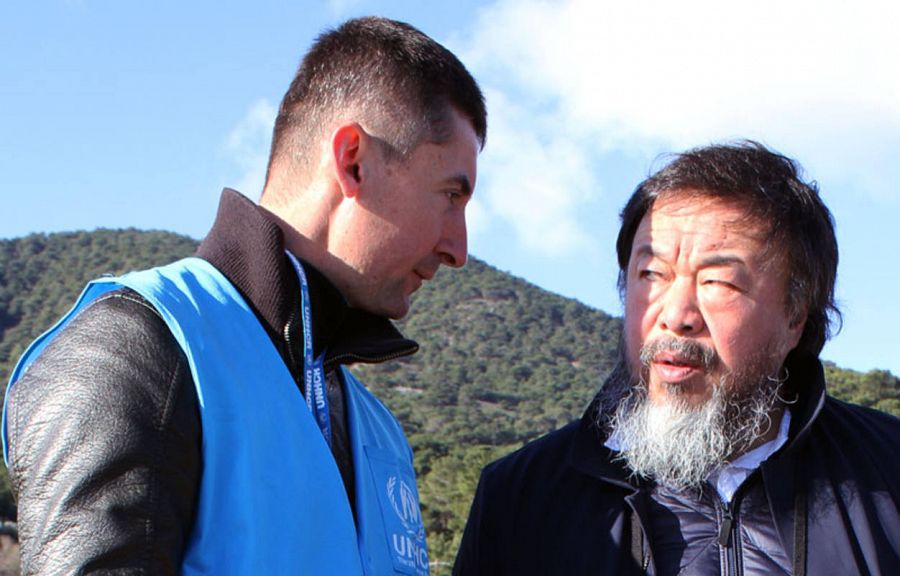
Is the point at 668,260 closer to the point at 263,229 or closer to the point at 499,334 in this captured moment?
the point at 263,229

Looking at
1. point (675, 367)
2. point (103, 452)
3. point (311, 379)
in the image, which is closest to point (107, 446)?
point (103, 452)

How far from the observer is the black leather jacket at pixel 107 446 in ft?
5.46

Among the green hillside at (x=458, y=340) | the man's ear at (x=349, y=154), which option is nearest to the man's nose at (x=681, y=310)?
the man's ear at (x=349, y=154)

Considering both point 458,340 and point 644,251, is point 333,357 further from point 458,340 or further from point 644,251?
point 458,340

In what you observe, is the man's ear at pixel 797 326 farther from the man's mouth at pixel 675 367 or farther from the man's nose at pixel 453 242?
the man's nose at pixel 453 242

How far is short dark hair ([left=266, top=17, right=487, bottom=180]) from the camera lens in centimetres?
245

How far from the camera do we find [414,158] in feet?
8.10

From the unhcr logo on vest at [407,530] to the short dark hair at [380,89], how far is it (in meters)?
0.71

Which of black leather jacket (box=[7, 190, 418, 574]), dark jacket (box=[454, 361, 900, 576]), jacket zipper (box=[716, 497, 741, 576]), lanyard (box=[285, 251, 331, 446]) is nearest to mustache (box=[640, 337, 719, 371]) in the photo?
dark jacket (box=[454, 361, 900, 576])

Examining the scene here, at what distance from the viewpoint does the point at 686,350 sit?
338 centimetres

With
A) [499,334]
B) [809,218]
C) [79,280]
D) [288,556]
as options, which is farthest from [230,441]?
[499,334]

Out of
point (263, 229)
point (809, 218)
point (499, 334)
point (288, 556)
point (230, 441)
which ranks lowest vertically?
point (288, 556)

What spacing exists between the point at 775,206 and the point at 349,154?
1.68 metres

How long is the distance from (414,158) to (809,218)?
5.62 ft
